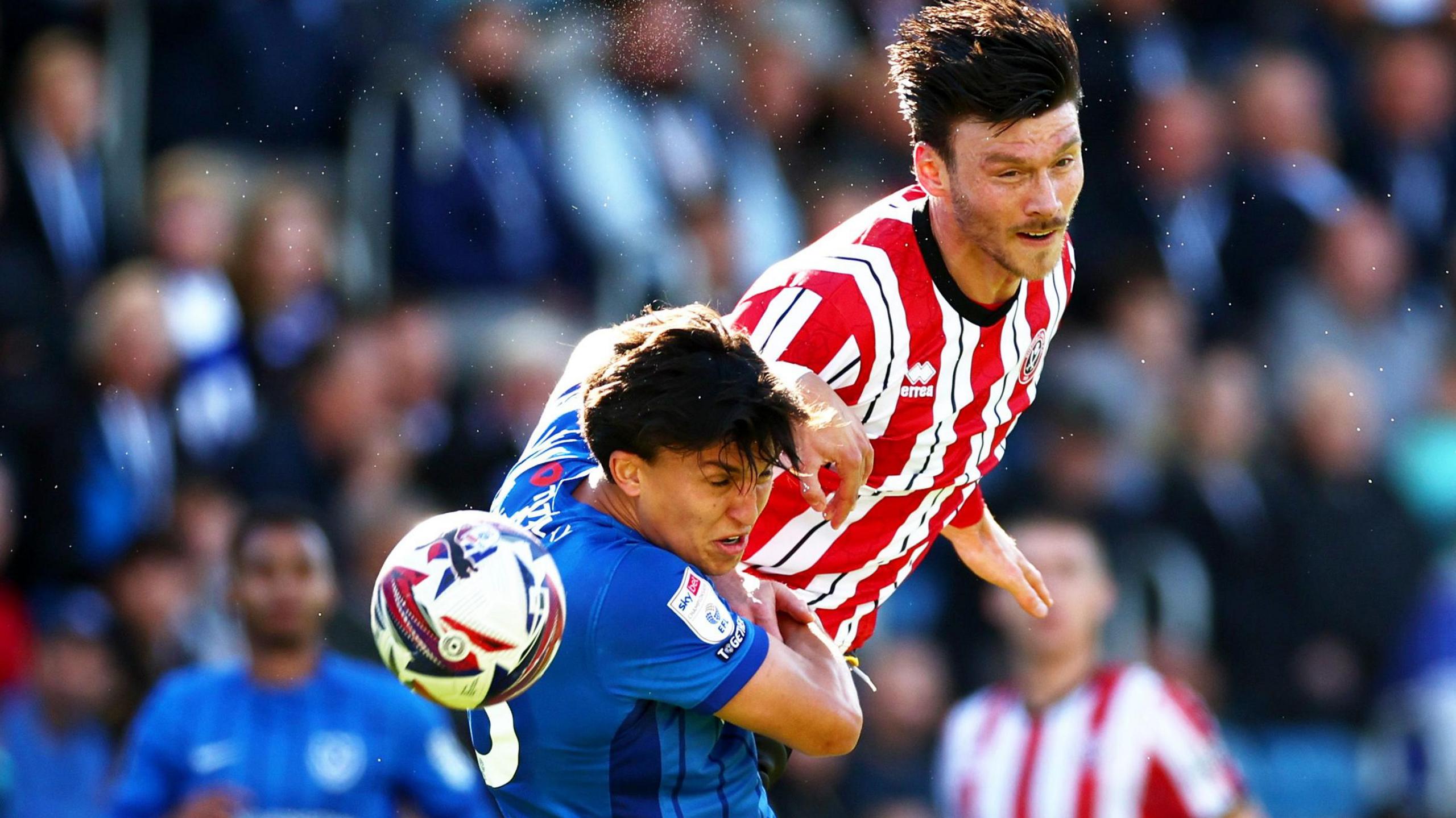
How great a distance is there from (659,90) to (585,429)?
634 cm

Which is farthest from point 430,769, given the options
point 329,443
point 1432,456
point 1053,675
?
point 1432,456

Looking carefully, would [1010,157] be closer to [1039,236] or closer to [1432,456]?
[1039,236]

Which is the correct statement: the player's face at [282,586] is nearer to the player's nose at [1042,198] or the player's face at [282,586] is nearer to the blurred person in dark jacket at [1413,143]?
the player's nose at [1042,198]

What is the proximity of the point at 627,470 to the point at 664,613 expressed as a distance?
1.11 feet

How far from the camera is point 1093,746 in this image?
26.2 ft

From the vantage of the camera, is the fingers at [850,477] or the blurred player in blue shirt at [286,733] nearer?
the fingers at [850,477]

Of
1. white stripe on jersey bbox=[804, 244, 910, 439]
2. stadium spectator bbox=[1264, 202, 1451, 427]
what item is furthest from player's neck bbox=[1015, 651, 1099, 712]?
white stripe on jersey bbox=[804, 244, 910, 439]

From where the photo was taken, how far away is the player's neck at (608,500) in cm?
439

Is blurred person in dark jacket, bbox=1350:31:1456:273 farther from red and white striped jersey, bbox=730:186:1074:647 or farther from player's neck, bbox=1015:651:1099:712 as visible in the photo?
red and white striped jersey, bbox=730:186:1074:647

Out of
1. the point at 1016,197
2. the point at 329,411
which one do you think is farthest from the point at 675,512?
the point at 329,411

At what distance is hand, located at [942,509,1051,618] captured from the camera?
5535 millimetres

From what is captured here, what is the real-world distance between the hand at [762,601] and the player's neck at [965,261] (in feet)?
2.90

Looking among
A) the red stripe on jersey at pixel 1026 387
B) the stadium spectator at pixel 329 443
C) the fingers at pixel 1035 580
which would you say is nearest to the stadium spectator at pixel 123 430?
the stadium spectator at pixel 329 443

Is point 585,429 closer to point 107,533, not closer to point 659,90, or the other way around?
point 107,533
